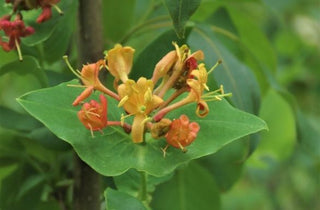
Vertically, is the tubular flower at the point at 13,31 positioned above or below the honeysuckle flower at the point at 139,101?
above

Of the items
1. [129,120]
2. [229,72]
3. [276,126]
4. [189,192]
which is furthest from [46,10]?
[276,126]

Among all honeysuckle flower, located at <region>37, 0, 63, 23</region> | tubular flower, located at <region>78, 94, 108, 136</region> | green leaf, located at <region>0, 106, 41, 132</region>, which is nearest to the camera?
tubular flower, located at <region>78, 94, 108, 136</region>

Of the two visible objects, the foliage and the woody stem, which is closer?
the foliage

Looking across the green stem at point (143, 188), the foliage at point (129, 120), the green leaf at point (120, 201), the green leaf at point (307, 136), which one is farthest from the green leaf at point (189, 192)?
the green leaf at point (120, 201)

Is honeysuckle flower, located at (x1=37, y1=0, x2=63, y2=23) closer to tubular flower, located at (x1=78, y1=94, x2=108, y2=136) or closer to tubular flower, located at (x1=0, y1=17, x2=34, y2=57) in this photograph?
tubular flower, located at (x1=0, y1=17, x2=34, y2=57)

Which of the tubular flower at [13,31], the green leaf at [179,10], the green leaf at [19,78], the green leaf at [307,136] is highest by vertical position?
the green leaf at [179,10]

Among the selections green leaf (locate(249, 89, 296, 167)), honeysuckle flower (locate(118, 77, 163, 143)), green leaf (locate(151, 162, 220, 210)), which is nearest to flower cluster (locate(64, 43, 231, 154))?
honeysuckle flower (locate(118, 77, 163, 143))

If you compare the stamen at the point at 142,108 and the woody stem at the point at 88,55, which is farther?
the woody stem at the point at 88,55

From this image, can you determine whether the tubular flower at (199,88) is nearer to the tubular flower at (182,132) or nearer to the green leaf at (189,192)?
the tubular flower at (182,132)
